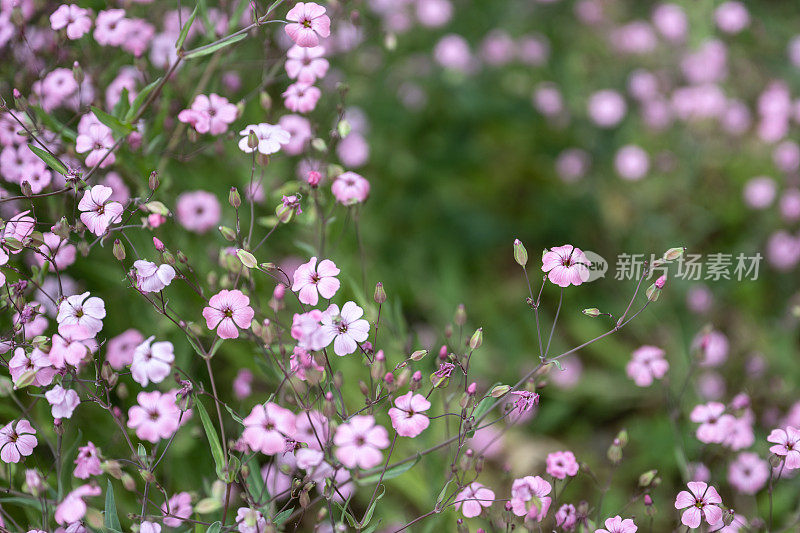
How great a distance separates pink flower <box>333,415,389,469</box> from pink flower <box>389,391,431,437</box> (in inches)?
3.7

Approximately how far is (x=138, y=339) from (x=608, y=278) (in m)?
2.17

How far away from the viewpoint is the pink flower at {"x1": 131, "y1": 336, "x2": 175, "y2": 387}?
1251 millimetres

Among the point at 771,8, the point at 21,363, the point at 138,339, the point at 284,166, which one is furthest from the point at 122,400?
the point at 771,8

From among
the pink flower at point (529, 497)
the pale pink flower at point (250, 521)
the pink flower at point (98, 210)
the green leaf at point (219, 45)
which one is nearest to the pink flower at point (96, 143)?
the pink flower at point (98, 210)

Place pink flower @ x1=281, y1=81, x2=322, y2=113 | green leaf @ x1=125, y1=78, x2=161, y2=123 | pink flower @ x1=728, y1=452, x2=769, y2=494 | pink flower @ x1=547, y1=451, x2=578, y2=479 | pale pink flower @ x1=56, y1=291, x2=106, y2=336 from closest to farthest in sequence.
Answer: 1. pale pink flower @ x1=56, y1=291, x2=106, y2=336
2. pink flower @ x1=547, y1=451, x2=578, y2=479
3. green leaf @ x1=125, y1=78, x2=161, y2=123
4. pink flower @ x1=281, y1=81, x2=322, y2=113
5. pink flower @ x1=728, y1=452, x2=769, y2=494

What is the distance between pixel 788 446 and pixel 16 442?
164cm

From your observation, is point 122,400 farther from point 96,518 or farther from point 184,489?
point 96,518

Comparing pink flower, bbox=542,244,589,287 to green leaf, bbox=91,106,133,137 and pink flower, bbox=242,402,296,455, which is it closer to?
pink flower, bbox=242,402,296,455

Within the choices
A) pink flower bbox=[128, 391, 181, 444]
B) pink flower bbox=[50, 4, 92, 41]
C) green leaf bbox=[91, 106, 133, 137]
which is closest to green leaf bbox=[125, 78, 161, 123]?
green leaf bbox=[91, 106, 133, 137]

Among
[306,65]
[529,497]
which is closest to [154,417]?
[529,497]

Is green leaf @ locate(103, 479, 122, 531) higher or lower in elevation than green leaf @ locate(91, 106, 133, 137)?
lower

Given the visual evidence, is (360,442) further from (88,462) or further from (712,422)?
(712,422)

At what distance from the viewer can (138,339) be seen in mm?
1810

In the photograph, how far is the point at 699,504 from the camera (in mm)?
1353
